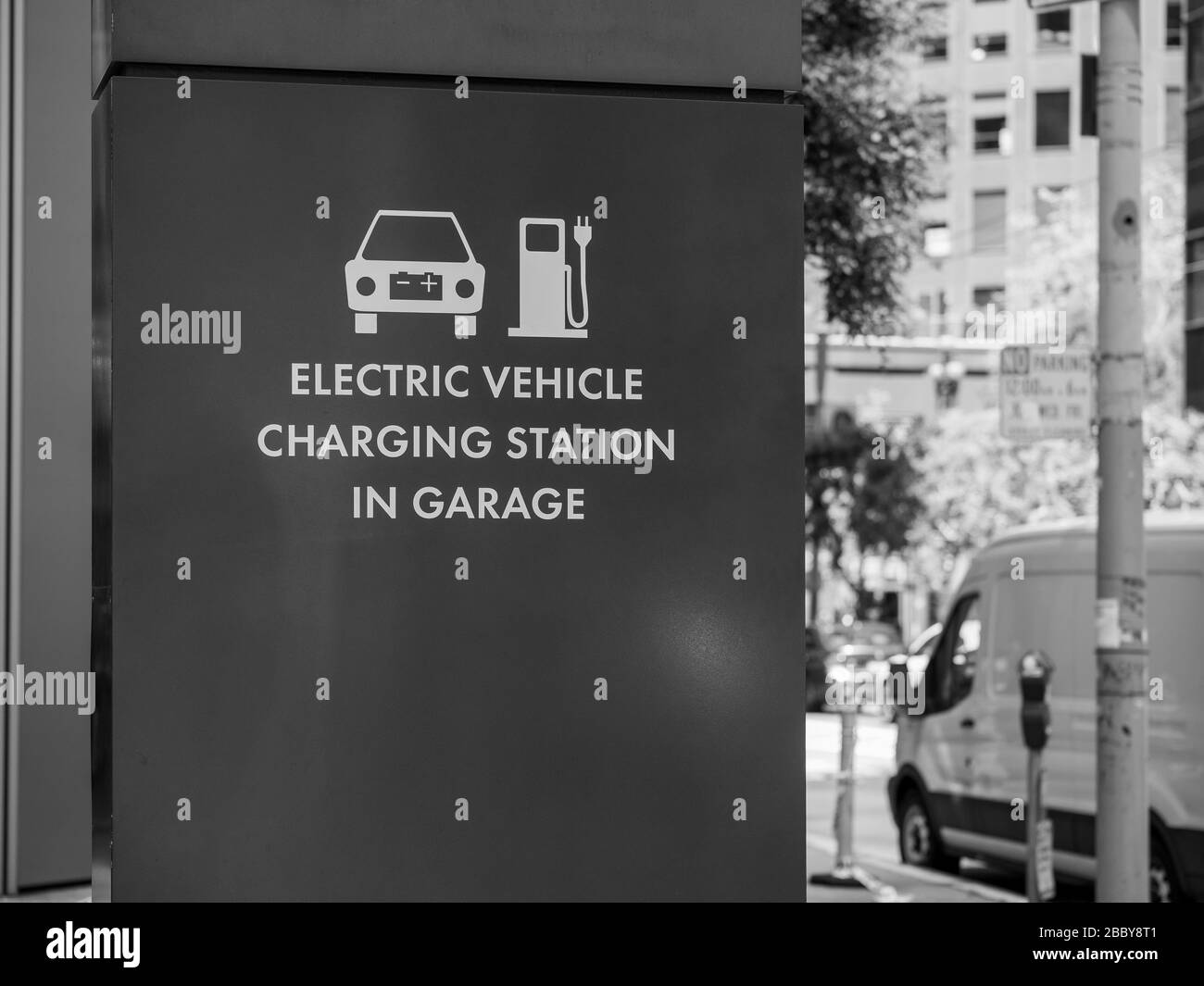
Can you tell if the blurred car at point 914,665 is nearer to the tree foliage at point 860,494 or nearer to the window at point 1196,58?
the tree foliage at point 860,494

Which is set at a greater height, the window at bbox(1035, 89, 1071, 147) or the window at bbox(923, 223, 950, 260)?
the window at bbox(1035, 89, 1071, 147)

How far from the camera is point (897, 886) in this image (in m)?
11.5

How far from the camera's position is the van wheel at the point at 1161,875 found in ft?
31.6

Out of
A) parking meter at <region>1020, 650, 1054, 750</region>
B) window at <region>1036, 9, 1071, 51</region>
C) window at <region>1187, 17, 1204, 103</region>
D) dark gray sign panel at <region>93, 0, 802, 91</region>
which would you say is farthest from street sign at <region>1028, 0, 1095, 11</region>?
window at <region>1036, 9, 1071, 51</region>

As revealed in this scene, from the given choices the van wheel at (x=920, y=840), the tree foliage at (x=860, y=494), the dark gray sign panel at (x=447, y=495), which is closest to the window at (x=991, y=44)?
the tree foliage at (x=860, y=494)

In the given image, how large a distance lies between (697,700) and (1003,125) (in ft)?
200

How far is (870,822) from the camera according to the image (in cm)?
1641

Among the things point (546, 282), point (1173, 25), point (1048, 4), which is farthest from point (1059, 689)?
point (1173, 25)

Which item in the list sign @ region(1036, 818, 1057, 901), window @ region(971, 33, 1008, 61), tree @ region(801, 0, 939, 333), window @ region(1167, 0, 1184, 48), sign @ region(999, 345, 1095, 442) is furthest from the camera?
window @ region(971, 33, 1008, 61)

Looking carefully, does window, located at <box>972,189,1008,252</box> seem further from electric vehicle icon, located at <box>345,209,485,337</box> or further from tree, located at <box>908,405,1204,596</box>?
electric vehicle icon, located at <box>345,209,485,337</box>

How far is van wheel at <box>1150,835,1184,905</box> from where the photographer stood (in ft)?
31.6

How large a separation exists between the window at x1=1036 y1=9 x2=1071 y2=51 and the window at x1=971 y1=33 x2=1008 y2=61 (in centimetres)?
151
